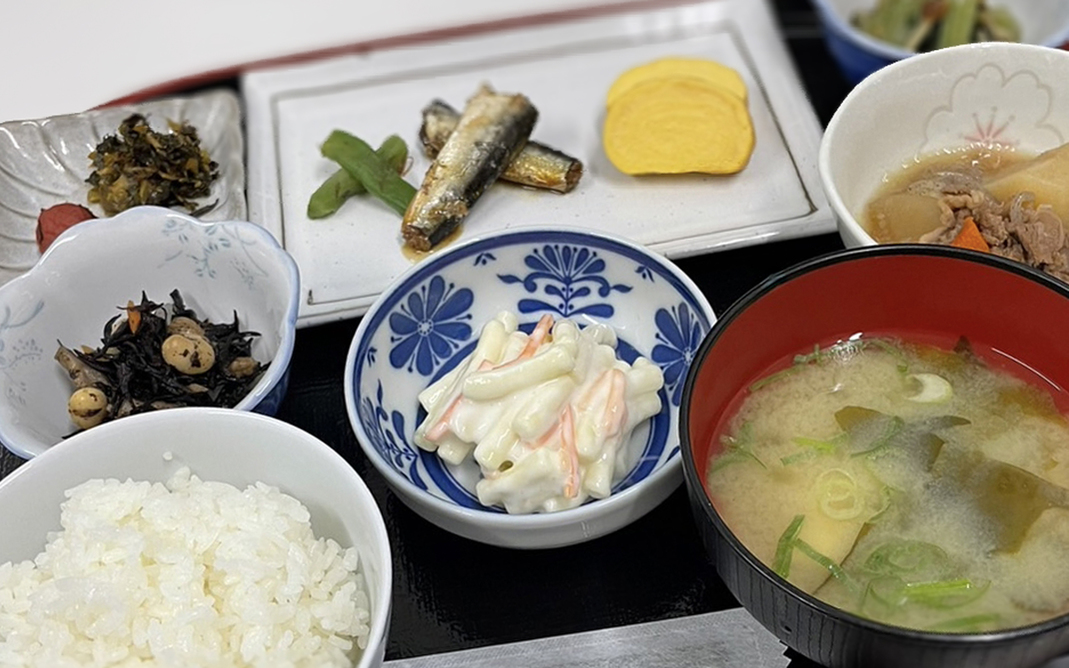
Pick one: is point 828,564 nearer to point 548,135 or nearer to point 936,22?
point 548,135

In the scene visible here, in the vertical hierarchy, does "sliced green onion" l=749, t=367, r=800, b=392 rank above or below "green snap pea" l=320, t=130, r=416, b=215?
above

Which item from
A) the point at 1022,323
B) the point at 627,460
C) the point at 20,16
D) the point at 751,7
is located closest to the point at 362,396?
the point at 627,460

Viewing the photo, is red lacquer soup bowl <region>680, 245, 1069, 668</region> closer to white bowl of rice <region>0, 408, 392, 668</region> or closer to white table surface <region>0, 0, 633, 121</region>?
white bowl of rice <region>0, 408, 392, 668</region>

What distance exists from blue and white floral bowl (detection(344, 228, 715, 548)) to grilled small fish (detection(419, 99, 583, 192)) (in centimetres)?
32

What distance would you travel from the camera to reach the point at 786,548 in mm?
1381

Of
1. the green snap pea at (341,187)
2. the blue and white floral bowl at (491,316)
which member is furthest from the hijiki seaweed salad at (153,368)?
the green snap pea at (341,187)

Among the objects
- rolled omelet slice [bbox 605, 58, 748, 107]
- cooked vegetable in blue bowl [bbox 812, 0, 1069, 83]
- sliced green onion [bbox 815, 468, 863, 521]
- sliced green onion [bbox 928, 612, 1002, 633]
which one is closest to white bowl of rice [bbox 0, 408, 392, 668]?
sliced green onion [bbox 815, 468, 863, 521]

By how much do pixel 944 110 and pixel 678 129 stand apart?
0.60 meters

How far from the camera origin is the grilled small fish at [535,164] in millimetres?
2281

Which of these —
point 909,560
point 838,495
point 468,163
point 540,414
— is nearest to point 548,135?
point 468,163

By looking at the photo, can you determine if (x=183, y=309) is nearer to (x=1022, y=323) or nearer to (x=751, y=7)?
(x=1022, y=323)

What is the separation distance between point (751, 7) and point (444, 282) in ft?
4.10

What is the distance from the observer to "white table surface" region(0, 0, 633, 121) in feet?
8.81

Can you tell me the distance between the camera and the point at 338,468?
1467 mm
